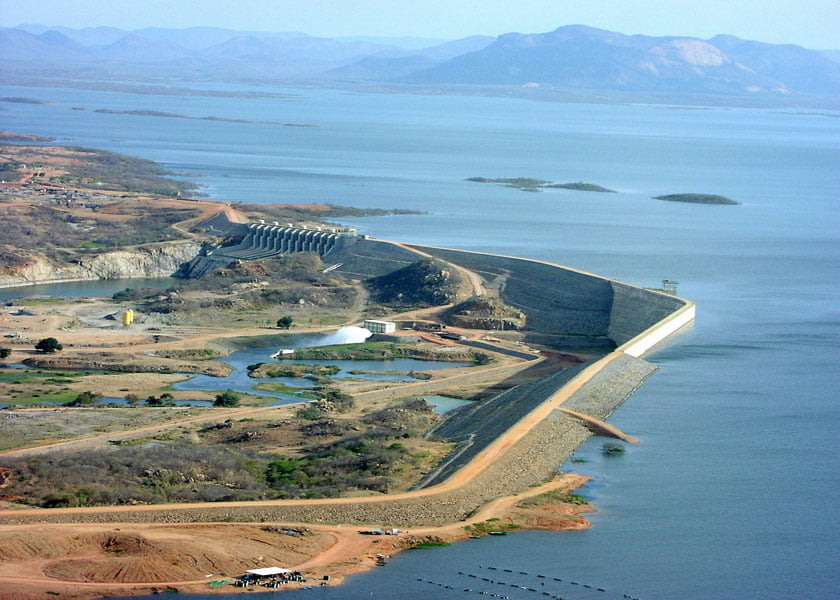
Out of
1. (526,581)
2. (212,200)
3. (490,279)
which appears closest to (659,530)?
(526,581)

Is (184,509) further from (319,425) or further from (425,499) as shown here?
(319,425)

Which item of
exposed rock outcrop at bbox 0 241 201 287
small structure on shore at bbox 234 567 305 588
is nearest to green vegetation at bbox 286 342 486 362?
exposed rock outcrop at bbox 0 241 201 287

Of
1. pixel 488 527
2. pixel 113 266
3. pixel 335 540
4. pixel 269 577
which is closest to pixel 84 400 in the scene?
pixel 335 540

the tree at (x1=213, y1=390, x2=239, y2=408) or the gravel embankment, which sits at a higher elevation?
the gravel embankment

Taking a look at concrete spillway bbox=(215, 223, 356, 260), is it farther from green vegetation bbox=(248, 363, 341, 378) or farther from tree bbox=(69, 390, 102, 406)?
tree bbox=(69, 390, 102, 406)

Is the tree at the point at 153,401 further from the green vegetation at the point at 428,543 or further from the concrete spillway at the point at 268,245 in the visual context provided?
the concrete spillway at the point at 268,245

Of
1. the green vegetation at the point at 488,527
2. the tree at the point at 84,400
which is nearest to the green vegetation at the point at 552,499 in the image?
the green vegetation at the point at 488,527

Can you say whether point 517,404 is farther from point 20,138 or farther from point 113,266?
point 20,138
